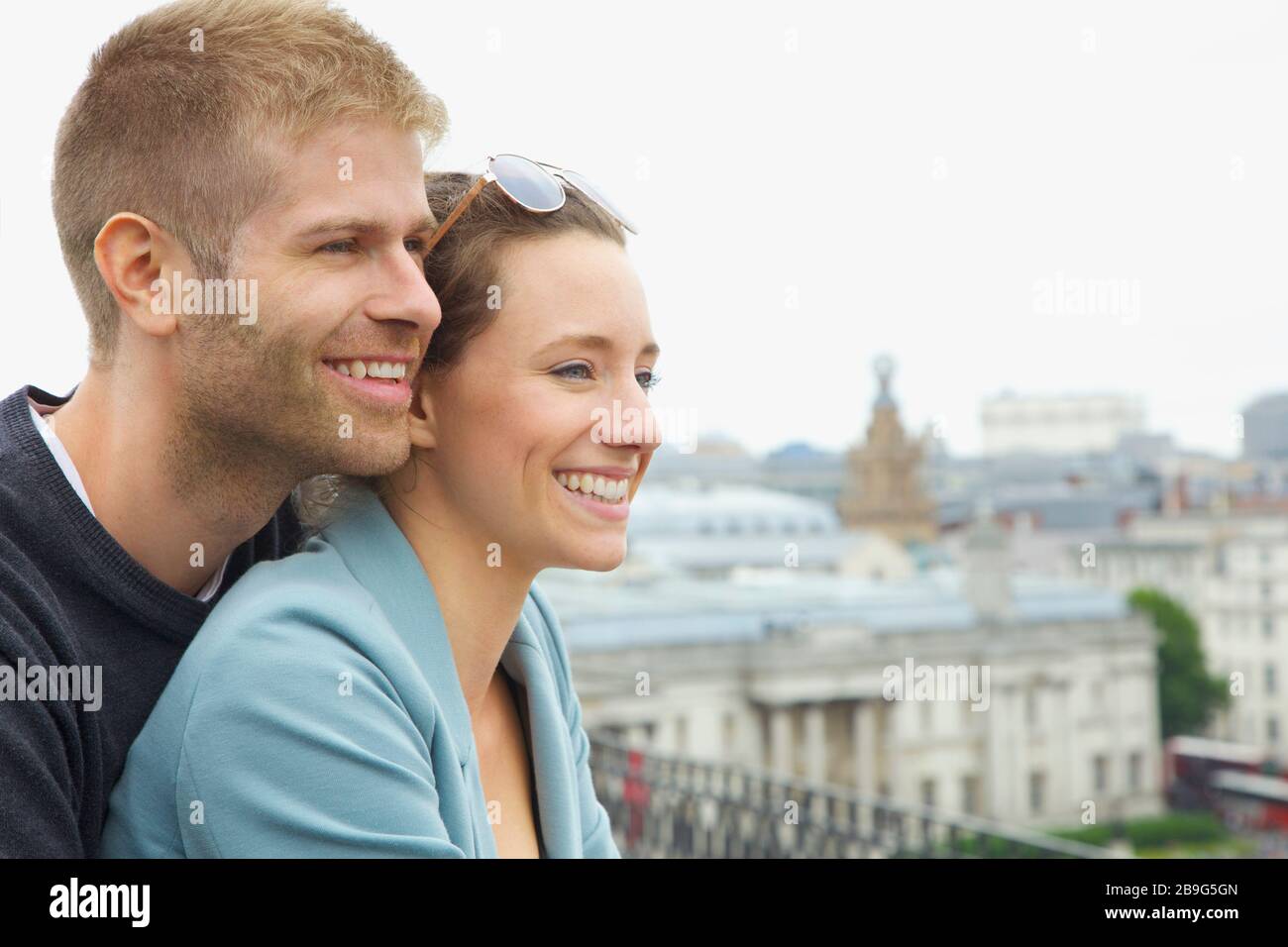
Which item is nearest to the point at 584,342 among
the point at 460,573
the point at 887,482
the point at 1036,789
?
the point at 460,573

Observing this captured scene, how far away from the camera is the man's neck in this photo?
7.83 ft

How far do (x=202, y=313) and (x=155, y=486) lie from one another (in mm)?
293

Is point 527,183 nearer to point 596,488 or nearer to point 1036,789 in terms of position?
point 596,488

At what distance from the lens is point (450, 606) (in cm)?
254

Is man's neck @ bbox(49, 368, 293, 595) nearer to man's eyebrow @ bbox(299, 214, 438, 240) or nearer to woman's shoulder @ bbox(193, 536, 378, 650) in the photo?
woman's shoulder @ bbox(193, 536, 378, 650)

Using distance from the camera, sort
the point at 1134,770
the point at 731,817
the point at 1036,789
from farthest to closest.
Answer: the point at 1134,770 → the point at 1036,789 → the point at 731,817

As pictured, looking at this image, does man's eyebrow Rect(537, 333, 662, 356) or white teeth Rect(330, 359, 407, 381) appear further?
man's eyebrow Rect(537, 333, 662, 356)

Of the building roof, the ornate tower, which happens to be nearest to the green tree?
the building roof

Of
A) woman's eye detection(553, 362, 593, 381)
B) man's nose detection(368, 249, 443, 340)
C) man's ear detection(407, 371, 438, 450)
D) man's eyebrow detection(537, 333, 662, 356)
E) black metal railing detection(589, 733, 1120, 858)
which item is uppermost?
man's nose detection(368, 249, 443, 340)

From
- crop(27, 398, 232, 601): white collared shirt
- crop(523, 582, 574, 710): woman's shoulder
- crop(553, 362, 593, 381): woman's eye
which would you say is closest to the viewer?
crop(27, 398, 232, 601): white collared shirt

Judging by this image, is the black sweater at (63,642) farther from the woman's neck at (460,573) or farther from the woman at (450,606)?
the woman's neck at (460,573)

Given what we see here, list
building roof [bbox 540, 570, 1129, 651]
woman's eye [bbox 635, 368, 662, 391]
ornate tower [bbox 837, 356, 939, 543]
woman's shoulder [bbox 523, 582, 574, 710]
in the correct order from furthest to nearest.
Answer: ornate tower [bbox 837, 356, 939, 543]
building roof [bbox 540, 570, 1129, 651]
woman's shoulder [bbox 523, 582, 574, 710]
woman's eye [bbox 635, 368, 662, 391]

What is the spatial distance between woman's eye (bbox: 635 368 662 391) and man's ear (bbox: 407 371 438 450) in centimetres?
35
